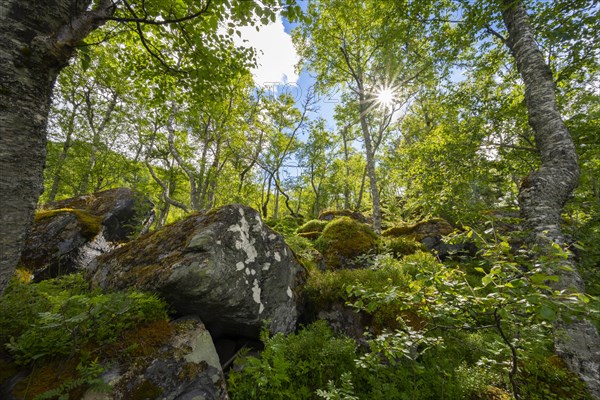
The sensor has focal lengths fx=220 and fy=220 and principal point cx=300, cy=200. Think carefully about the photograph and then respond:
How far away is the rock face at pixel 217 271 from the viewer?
11.4ft

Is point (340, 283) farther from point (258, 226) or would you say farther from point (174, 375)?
point (174, 375)

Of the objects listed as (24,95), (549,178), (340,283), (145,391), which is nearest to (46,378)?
(145,391)

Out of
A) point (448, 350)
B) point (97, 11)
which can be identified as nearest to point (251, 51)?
point (97, 11)

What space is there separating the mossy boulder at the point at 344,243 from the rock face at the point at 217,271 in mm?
3164

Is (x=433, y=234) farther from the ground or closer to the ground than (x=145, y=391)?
farther from the ground

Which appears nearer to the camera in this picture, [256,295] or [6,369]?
[6,369]

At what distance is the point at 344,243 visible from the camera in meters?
8.41

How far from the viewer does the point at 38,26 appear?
1.70m

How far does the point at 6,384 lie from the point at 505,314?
4625mm

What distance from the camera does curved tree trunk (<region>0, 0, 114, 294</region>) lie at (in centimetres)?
154

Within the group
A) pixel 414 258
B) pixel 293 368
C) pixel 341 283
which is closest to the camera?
pixel 293 368

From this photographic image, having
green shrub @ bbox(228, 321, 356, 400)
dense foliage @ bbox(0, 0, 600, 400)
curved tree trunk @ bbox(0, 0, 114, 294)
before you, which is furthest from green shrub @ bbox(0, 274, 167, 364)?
green shrub @ bbox(228, 321, 356, 400)

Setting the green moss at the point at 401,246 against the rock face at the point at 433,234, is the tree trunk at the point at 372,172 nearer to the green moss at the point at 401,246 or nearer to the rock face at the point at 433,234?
the rock face at the point at 433,234

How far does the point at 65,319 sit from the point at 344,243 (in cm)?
735
